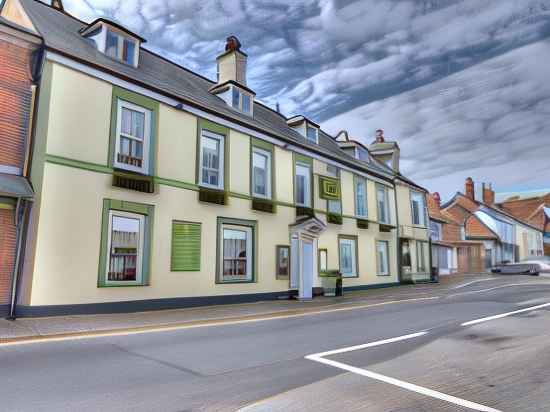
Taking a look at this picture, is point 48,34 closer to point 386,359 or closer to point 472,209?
point 386,359

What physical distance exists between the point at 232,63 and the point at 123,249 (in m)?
11.4

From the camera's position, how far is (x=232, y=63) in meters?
20.2

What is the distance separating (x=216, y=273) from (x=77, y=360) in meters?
8.79

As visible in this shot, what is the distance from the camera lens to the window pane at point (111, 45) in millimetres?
14469

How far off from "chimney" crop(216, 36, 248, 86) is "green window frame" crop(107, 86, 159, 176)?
22.0 feet

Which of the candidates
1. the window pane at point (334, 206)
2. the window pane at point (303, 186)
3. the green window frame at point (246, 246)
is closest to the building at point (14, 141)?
the green window frame at point (246, 246)

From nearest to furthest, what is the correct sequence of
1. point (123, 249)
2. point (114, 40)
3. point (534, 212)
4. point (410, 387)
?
point (410, 387) → point (123, 249) → point (114, 40) → point (534, 212)

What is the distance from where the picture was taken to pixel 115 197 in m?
12.7

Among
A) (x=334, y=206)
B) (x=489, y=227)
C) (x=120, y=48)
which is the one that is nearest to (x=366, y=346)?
(x=120, y=48)

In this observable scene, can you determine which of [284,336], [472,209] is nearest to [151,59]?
[284,336]

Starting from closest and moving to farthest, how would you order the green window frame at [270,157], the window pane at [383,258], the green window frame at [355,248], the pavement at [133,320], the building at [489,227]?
the pavement at [133,320] < the green window frame at [270,157] < the green window frame at [355,248] < the window pane at [383,258] < the building at [489,227]

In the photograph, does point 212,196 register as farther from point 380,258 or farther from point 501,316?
point 380,258

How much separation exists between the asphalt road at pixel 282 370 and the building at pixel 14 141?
13.2 ft

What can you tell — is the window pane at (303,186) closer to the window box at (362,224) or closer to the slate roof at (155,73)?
the slate roof at (155,73)
